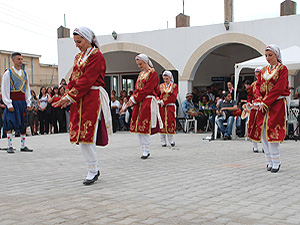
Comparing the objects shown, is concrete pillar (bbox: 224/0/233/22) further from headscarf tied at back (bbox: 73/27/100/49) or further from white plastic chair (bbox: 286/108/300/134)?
headscarf tied at back (bbox: 73/27/100/49)

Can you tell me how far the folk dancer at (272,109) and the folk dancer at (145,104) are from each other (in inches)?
83.7

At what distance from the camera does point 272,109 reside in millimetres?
5980

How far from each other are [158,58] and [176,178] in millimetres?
11476

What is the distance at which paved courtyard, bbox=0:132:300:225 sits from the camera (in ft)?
11.4

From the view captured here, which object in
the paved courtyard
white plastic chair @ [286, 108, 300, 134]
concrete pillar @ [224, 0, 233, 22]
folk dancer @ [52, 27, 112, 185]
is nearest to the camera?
the paved courtyard

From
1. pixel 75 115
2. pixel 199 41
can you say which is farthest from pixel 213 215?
pixel 199 41

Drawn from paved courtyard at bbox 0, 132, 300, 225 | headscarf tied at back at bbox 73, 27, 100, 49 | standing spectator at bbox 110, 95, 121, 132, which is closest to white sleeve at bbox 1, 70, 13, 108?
paved courtyard at bbox 0, 132, 300, 225

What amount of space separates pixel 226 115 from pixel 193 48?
4669mm

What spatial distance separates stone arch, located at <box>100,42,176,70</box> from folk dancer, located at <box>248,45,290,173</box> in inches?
400

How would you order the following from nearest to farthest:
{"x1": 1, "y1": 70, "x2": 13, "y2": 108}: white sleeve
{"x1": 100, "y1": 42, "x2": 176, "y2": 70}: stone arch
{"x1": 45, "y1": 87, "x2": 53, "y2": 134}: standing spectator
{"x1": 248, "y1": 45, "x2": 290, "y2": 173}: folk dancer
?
{"x1": 248, "y1": 45, "x2": 290, "y2": 173}: folk dancer < {"x1": 1, "y1": 70, "x2": 13, "y2": 108}: white sleeve < {"x1": 45, "y1": 87, "x2": 53, "y2": 134}: standing spectator < {"x1": 100, "y1": 42, "x2": 176, "y2": 70}: stone arch

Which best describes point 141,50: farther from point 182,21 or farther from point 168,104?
point 168,104

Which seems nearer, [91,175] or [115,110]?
[91,175]

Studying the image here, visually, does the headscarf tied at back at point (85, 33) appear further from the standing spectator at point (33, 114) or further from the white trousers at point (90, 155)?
the standing spectator at point (33, 114)

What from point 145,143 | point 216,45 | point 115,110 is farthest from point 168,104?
point 115,110
